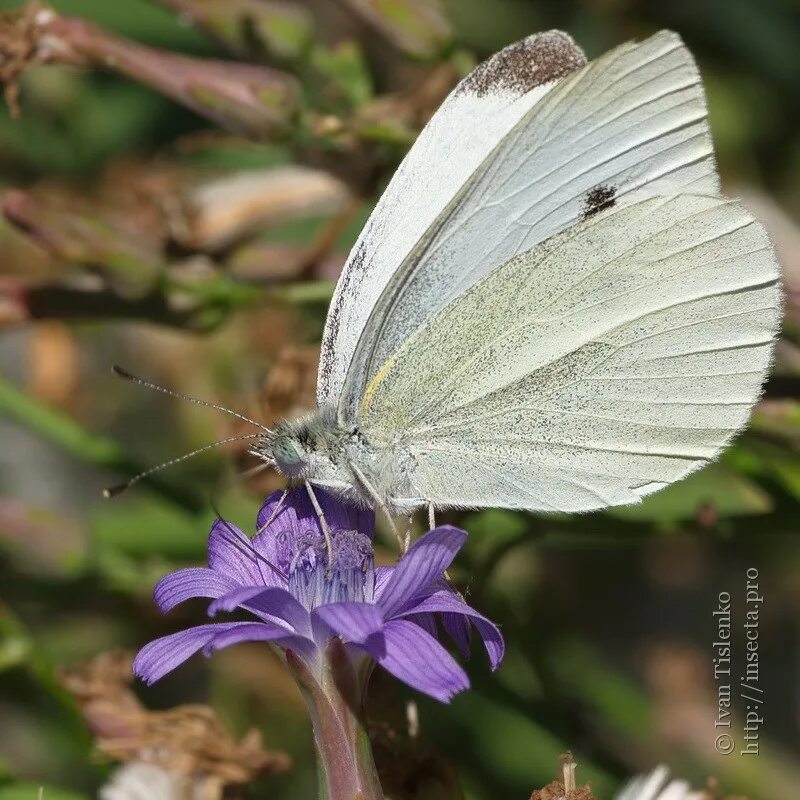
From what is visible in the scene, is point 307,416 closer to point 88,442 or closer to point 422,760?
point 422,760

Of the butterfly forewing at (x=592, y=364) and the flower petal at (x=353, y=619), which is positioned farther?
the butterfly forewing at (x=592, y=364)

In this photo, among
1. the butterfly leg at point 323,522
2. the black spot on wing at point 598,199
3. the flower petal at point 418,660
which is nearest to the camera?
the flower petal at point 418,660

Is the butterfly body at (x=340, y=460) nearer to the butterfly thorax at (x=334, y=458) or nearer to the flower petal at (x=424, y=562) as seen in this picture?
the butterfly thorax at (x=334, y=458)

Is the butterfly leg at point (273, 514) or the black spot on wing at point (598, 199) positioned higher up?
the black spot on wing at point (598, 199)

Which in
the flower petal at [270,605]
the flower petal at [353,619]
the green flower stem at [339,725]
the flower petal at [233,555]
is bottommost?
the green flower stem at [339,725]

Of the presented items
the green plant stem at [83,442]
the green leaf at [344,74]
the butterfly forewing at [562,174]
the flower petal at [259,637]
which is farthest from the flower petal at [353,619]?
the green leaf at [344,74]

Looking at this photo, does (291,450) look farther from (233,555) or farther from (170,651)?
(170,651)

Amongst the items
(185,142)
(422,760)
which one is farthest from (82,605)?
(422,760)

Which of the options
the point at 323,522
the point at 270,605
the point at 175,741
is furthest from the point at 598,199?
the point at 175,741

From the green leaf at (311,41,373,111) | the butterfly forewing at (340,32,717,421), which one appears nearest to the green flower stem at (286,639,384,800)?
the butterfly forewing at (340,32,717,421)
